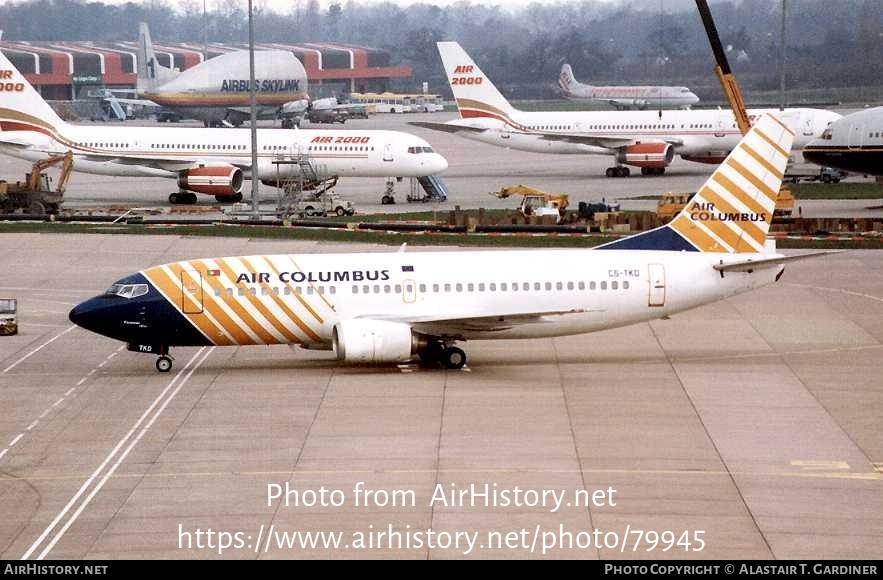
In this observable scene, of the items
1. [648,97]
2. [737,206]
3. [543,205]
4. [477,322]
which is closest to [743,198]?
[737,206]

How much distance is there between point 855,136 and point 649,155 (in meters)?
20.7

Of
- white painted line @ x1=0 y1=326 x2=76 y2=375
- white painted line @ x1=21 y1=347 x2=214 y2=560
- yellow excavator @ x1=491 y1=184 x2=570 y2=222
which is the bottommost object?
white painted line @ x1=0 y1=326 x2=76 y2=375

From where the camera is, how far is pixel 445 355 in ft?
138

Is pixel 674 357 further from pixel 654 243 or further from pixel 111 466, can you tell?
pixel 111 466

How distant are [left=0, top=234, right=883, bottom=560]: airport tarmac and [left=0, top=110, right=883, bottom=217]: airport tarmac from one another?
121 ft

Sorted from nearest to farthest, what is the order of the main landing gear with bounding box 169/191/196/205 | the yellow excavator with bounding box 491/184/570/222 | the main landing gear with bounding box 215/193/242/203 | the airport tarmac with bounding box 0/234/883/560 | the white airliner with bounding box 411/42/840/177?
the airport tarmac with bounding box 0/234/883/560 → the yellow excavator with bounding box 491/184/570/222 → the main landing gear with bounding box 215/193/242/203 → the main landing gear with bounding box 169/191/196/205 → the white airliner with bounding box 411/42/840/177

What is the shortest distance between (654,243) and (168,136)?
2125 inches

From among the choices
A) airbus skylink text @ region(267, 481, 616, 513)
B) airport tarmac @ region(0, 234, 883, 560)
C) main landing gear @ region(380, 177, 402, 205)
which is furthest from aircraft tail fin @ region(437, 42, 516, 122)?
airbus skylink text @ region(267, 481, 616, 513)

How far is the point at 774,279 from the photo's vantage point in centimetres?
4266

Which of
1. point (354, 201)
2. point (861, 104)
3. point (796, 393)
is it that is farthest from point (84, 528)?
point (861, 104)

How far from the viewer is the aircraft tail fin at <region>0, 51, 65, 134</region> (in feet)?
302

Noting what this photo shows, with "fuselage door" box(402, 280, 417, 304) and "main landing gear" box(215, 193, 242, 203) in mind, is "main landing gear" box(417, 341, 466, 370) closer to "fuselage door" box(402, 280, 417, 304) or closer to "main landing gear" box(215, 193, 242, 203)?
"fuselage door" box(402, 280, 417, 304)

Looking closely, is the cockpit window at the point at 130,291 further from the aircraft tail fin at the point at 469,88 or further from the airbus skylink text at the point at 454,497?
the aircraft tail fin at the point at 469,88

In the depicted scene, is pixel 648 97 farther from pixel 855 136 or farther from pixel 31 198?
pixel 31 198
